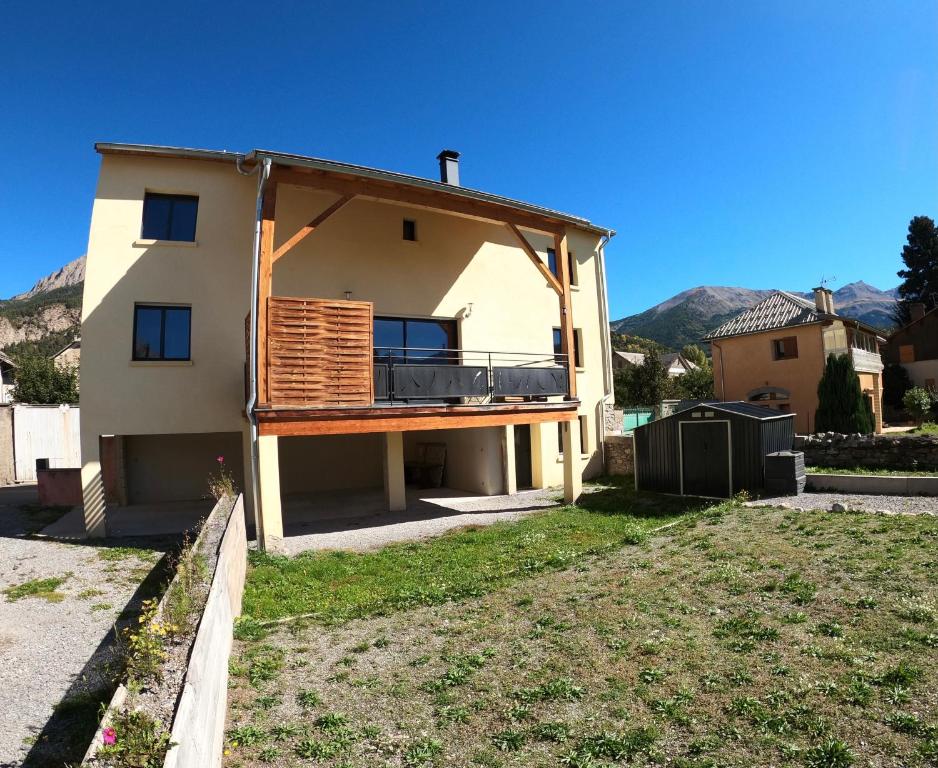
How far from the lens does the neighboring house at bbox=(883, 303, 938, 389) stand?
38.1 m

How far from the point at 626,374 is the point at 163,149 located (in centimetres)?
3853

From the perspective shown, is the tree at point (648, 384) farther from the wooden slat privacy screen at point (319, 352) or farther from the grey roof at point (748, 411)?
the wooden slat privacy screen at point (319, 352)

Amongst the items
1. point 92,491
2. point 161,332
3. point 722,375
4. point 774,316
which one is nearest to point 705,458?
point 161,332

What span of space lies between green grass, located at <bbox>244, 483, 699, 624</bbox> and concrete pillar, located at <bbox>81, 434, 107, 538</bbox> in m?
4.23

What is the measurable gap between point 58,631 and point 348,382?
19.7 feet

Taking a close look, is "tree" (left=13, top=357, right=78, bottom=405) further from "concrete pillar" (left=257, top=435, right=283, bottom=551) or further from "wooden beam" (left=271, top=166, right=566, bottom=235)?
"wooden beam" (left=271, top=166, right=566, bottom=235)

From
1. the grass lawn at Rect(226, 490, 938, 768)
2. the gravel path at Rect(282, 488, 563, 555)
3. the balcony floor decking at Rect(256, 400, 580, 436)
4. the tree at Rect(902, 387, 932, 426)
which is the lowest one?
the gravel path at Rect(282, 488, 563, 555)

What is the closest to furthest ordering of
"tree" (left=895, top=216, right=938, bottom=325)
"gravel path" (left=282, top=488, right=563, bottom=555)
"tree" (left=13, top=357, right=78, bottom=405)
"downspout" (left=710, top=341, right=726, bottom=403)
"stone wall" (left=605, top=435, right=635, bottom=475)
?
"gravel path" (left=282, top=488, right=563, bottom=555), "stone wall" (left=605, top=435, right=635, bottom=475), "downspout" (left=710, top=341, right=726, bottom=403), "tree" (left=13, top=357, right=78, bottom=405), "tree" (left=895, top=216, right=938, bottom=325)

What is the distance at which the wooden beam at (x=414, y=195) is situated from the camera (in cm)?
1107

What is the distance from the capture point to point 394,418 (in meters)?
11.7

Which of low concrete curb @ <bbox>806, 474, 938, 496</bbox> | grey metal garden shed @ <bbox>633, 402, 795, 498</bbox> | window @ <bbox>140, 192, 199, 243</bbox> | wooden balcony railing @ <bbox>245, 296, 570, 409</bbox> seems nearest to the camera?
wooden balcony railing @ <bbox>245, 296, 570, 409</bbox>

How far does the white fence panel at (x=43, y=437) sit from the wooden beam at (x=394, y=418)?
1589 cm

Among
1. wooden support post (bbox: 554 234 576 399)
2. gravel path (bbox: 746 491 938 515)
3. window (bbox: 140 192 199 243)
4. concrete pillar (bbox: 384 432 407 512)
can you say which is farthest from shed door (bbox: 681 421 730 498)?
window (bbox: 140 192 199 243)

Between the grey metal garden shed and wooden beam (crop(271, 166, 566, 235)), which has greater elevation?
wooden beam (crop(271, 166, 566, 235))
